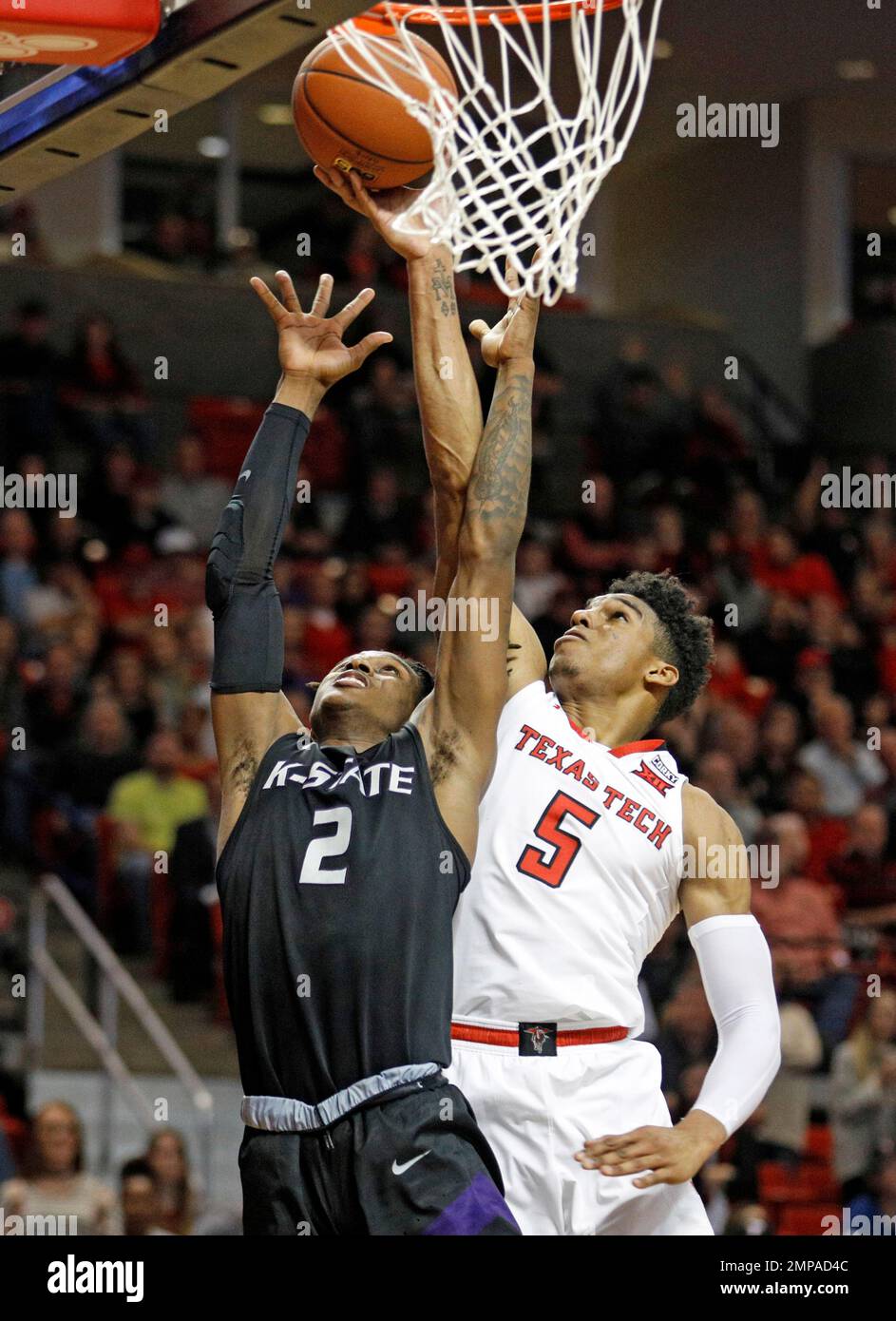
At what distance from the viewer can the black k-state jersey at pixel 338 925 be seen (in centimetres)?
368

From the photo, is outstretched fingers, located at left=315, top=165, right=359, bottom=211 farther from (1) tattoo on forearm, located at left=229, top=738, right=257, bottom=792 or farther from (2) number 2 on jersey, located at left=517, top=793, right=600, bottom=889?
(2) number 2 on jersey, located at left=517, top=793, right=600, bottom=889

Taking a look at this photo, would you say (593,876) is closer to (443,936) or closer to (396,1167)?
(443,936)

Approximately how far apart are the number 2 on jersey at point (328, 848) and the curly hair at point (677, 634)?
1094 millimetres

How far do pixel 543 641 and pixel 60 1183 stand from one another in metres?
4.14

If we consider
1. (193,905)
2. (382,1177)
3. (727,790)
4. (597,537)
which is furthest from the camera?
(597,537)

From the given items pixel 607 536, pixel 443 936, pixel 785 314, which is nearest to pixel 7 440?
pixel 607 536

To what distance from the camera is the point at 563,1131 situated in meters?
4.18

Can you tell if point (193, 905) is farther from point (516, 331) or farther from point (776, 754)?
point (516, 331)

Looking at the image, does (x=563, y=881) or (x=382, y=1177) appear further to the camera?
(x=563, y=881)

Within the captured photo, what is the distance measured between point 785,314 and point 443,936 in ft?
40.2

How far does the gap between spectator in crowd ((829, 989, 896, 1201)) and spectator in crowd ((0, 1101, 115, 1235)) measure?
2.96 m

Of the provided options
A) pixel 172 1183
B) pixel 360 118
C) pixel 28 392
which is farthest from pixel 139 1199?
pixel 28 392

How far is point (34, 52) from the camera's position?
4.04 metres

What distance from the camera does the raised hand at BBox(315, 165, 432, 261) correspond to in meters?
4.35
